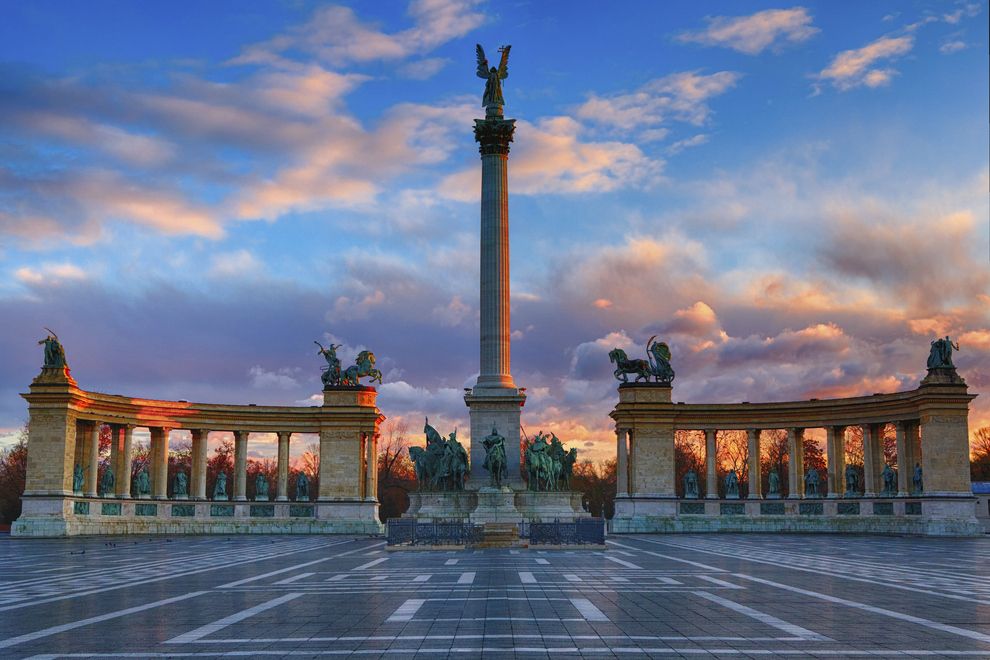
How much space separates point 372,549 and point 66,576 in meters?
20.3

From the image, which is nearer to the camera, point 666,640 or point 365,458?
point 666,640

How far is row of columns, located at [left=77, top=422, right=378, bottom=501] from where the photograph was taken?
266 feet

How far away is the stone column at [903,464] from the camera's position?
257 feet

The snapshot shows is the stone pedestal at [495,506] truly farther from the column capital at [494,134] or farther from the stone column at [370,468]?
the column capital at [494,134]

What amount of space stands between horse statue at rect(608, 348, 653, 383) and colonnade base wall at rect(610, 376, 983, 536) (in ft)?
3.45

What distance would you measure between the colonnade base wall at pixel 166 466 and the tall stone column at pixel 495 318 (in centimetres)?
1544

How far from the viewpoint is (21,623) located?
69.5 ft

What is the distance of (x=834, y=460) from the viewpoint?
8550cm

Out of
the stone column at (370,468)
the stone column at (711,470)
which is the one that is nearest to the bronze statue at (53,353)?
the stone column at (370,468)

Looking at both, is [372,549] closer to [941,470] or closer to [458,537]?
[458,537]

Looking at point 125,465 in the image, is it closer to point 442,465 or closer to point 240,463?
point 240,463

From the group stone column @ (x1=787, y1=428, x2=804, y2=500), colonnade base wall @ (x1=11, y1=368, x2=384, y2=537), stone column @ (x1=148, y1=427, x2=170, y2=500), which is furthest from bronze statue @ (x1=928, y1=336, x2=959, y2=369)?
stone column @ (x1=148, y1=427, x2=170, y2=500)

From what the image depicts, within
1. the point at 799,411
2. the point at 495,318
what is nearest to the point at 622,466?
the point at 799,411

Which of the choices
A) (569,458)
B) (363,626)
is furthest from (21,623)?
(569,458)
